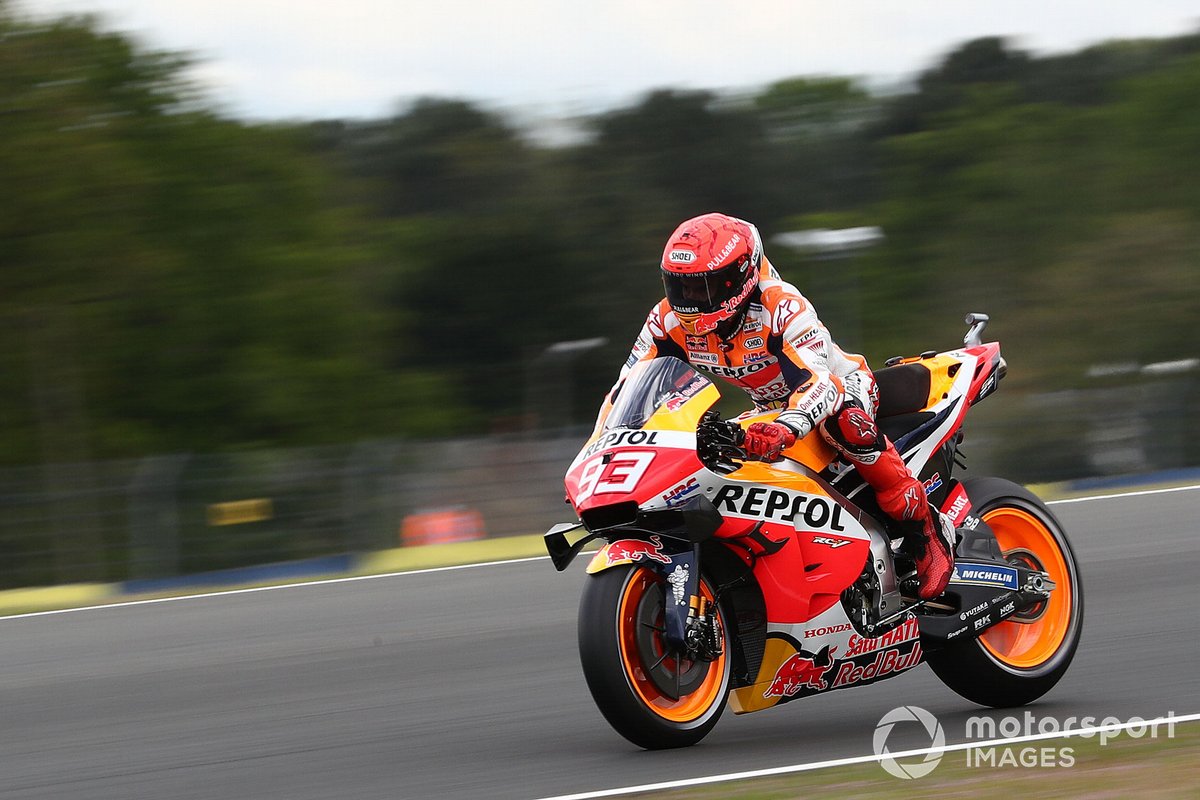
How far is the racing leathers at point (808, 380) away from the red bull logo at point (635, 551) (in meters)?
0.53

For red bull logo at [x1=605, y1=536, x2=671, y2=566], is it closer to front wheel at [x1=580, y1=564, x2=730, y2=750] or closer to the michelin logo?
front wheel at [x1=580, y1=564, x2=730, y2=750]

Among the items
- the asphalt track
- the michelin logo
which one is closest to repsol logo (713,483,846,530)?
the michelin logo

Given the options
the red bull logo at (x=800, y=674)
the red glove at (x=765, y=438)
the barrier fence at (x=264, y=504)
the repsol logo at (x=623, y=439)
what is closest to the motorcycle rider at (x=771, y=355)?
the red glove at (x=765, y=438)

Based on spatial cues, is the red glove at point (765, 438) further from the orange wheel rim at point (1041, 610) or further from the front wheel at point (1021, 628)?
the orange wheel rim at point (1041, 610)

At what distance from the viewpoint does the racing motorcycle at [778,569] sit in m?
5.50

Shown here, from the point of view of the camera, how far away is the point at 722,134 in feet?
185

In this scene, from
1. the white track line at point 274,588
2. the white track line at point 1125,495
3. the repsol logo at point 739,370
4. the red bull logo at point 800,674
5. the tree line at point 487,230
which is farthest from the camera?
the tree line at point 487,230

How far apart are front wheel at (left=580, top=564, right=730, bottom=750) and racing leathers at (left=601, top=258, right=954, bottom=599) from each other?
694 mm

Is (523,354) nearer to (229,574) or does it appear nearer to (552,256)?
(552,256)

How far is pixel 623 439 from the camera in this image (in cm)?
554

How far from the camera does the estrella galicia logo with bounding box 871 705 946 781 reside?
17.5ft

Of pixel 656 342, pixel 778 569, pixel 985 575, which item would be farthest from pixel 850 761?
pixel 656 342

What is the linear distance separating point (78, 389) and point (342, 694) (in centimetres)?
2458

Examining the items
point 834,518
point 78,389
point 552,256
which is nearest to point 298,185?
point 78,389
